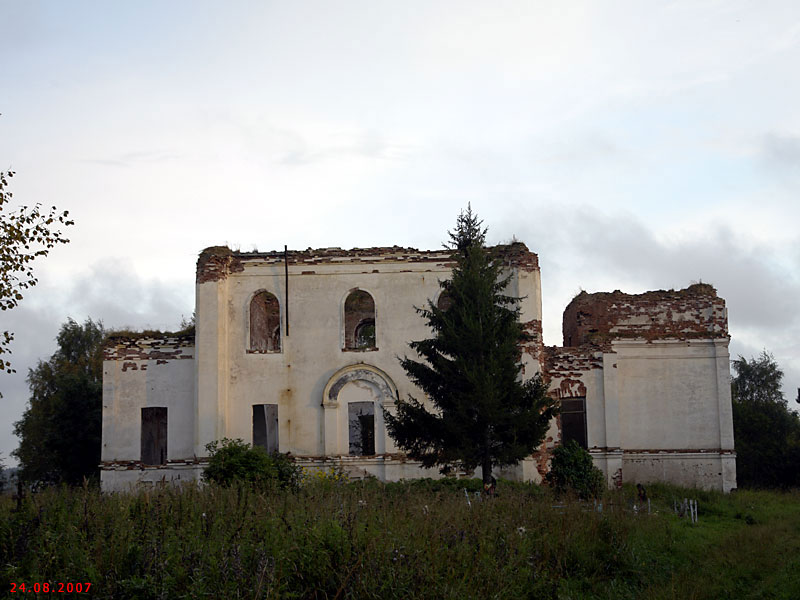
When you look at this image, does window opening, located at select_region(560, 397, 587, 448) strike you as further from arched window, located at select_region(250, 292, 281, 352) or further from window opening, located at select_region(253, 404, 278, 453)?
arched window, located at select_region(250, 292, 281, 352)

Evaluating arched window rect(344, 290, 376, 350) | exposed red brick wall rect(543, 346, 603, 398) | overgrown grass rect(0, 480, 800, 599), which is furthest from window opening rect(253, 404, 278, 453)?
overgrown grass rect(0, 480, 800, 599)

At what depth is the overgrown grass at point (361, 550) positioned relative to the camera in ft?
27.9

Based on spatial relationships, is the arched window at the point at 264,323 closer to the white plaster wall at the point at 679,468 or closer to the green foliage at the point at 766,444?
the white plaster wall at the point at 679,468

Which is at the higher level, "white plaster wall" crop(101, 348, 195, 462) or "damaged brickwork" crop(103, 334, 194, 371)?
"damaged brickwork" crop(103, 334, 194, 371)

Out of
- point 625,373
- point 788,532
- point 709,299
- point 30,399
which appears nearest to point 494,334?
point 788,532

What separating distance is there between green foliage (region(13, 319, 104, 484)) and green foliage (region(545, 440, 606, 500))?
518 inches

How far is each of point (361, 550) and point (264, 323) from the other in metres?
20.2

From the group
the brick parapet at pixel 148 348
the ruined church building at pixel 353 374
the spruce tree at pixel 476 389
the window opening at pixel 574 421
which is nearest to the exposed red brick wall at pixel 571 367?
the ruined church building at pixel 353 374

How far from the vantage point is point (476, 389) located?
18.8m

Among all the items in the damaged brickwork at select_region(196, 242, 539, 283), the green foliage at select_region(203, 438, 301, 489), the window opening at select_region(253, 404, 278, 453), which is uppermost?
the damaged brickwork at select_region(196, 242, 539, 283)

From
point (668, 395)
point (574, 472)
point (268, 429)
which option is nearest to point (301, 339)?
point (268, 429)

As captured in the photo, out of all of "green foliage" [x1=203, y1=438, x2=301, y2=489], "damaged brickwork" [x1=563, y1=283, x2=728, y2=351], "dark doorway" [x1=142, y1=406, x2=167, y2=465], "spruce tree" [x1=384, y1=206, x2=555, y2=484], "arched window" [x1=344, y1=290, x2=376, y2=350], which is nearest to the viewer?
"spruce tree" [x1=384, y1=206, x2=555, y2=484]

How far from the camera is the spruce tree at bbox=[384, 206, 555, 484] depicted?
1897 centimetres

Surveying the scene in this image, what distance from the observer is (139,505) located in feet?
35.8
